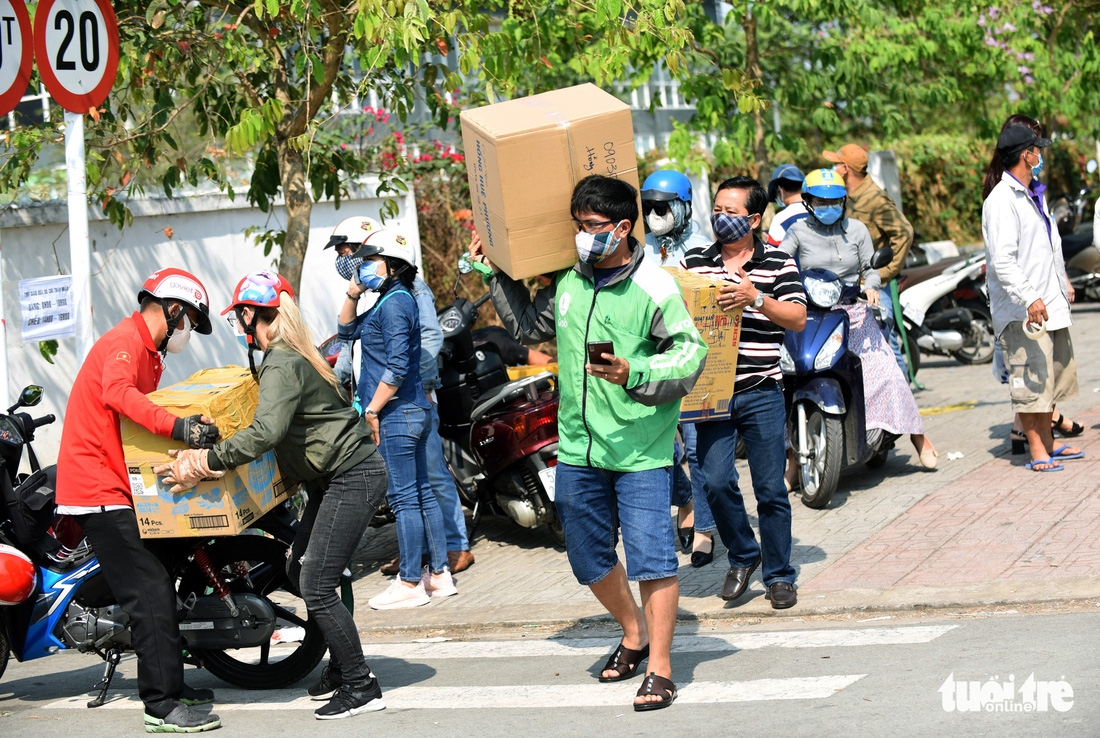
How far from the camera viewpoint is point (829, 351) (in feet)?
25.2

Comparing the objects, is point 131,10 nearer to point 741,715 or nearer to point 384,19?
point 384,19

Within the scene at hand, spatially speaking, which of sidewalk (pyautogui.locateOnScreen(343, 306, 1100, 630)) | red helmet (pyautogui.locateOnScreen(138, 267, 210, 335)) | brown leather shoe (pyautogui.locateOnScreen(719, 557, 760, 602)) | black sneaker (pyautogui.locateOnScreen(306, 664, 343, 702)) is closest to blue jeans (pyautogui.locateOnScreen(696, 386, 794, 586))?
brown leather shoe (pyautogui.locateOnScreen(719, 557, 760, 602))

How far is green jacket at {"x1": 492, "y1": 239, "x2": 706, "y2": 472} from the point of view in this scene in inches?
186

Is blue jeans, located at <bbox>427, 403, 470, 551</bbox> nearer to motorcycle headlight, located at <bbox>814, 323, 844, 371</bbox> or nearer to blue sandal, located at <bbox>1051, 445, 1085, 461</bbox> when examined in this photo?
motorcycle headlight, located at <bbox>814, 323, 844, 371</bbox>

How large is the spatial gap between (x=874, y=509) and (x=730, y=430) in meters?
2.09

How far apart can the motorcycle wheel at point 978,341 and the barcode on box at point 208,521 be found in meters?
9.53

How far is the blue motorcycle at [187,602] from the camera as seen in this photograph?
5555 millimetres

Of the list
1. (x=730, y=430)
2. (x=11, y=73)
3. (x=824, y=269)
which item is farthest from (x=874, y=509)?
(x=11, y=73)

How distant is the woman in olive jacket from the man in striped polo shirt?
1681mm

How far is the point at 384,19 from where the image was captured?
6.94 meters

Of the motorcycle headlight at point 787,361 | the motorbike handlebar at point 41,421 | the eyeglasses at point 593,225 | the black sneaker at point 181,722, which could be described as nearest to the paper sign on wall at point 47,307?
the motorbike handlebar at point 41,421

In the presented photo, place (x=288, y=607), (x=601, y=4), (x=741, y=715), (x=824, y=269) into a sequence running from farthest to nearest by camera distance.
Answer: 1. (x=824, y=269)
2. (x=601, y=4)
3. (x=288, y=607)
4. (x=741, y=715)

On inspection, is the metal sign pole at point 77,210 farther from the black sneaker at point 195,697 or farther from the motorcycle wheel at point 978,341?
the motorcycle wheel at point 978,341

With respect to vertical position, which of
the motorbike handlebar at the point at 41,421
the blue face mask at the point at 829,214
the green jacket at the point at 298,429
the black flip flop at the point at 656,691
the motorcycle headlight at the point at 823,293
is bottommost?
the black flip flop at the point at 656,691
